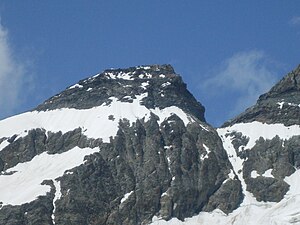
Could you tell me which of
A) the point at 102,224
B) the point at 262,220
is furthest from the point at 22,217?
the point at 262,220

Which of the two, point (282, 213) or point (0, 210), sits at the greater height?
point (0, 210)

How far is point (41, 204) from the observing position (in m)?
199

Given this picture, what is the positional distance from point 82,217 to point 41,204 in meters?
10.3

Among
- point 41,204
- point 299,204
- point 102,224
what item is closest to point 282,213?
point 299,204

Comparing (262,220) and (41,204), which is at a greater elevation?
(41,204)

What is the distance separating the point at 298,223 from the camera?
7564 inches

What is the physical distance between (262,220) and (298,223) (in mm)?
8981

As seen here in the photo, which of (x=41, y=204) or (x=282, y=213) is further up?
(x=41, y=204)

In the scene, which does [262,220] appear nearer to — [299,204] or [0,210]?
[299,204]

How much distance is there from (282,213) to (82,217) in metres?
47.2

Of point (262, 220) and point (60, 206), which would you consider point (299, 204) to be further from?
point (60, 206)

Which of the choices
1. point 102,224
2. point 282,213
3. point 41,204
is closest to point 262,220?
point 282,213

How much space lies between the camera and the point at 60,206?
199500mm

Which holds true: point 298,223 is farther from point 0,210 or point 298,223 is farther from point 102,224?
point 0,210
